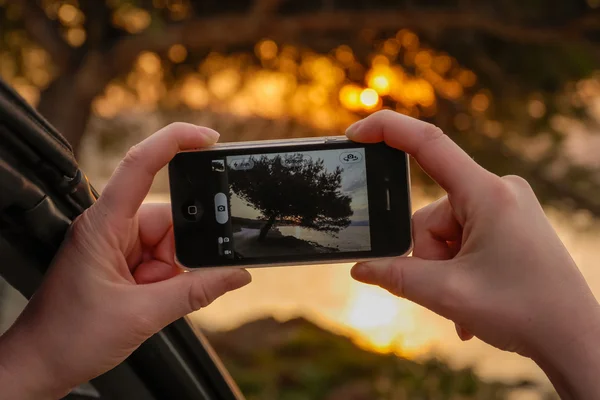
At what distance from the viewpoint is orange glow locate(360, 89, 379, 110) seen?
1801 mm

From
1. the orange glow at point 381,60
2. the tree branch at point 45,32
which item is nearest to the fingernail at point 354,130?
the orange glow at point 381,60

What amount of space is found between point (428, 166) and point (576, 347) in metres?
0.24

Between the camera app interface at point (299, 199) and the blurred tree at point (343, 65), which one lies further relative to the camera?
the blurred tree at point (343, 65)

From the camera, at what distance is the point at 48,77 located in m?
1.94

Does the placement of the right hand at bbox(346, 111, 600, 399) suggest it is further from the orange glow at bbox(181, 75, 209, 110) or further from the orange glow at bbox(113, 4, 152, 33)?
the orange glow at bbox(181, 75, 209, 110)

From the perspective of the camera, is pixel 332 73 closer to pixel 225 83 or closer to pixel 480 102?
pixel 225 83

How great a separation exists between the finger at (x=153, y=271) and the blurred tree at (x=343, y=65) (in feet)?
3.41

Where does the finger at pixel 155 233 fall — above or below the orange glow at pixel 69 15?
below

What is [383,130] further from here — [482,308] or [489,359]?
[489,359]

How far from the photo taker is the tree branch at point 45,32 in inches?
64.0

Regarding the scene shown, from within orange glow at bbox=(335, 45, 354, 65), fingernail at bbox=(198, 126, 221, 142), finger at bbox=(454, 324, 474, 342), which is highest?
orange glow at bbox=(335, 45, 354, 65)

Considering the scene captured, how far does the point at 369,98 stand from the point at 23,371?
143cm

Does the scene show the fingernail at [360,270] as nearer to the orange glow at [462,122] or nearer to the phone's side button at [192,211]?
the phone's side button at [192,211]

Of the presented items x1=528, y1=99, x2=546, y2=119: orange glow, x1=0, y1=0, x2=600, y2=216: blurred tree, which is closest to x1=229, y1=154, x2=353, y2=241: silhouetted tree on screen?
x1=0, y1=0, x2=600, y2=216: blurred tree
